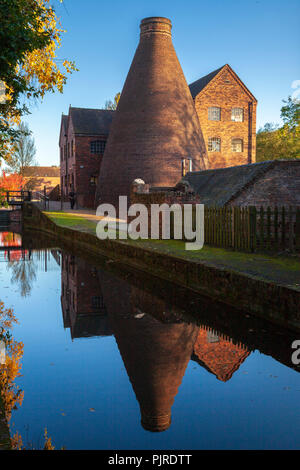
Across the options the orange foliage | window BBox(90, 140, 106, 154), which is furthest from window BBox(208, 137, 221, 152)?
the orange foliage

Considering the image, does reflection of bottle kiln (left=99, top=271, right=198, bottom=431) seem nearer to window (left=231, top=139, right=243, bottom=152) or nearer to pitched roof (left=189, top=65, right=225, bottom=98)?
pitched roof (left=189, top=65, right=225, bottom=98)

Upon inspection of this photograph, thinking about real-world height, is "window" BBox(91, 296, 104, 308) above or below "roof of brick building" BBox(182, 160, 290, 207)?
below

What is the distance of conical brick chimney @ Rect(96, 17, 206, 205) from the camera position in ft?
87.4

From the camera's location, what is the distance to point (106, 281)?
1034 centimetres

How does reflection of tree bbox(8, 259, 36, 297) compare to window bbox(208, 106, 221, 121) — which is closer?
reflection of tree bbox(8, 259, 36, 297)

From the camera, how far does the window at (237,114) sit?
37531 mm

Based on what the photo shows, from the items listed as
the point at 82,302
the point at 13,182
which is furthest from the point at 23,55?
the point at 13,182

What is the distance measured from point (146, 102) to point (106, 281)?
1910 centimetres

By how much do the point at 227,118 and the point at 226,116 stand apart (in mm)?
196

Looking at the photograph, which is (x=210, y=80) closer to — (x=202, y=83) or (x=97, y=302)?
(x=202, y=83)

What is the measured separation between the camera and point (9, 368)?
16.3ft

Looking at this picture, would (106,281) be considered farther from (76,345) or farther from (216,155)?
(216,155)

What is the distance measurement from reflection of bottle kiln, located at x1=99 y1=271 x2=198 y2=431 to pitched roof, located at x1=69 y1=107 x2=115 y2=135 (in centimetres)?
3061

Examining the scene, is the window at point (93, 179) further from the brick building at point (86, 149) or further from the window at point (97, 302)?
the window at point (97, 302)
